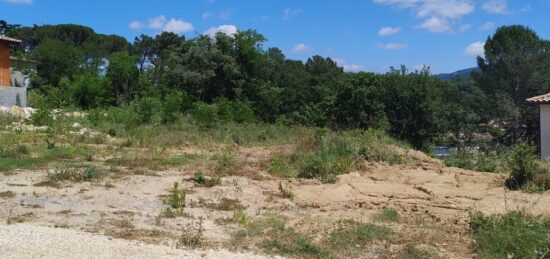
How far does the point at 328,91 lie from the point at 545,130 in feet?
64.6

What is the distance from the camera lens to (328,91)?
39.2m

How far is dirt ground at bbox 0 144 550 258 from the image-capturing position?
7953 mm

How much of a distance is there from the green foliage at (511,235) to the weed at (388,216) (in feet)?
4.09

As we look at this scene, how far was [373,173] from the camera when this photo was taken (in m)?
13.2

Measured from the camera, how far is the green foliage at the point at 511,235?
22.7 ft

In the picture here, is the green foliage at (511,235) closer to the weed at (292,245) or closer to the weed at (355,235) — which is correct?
the weed at (355,235)

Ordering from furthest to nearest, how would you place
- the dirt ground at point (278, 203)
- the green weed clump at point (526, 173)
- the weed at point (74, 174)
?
the weed at point (74, 174) → the green weed clump at point (526, 173) → the dirt ground at point (278, 203)

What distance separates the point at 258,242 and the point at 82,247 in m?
2.24

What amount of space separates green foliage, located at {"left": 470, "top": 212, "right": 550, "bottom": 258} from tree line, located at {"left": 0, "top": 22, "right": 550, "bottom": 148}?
16.6m

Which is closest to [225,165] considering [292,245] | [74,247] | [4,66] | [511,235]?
[292,245]

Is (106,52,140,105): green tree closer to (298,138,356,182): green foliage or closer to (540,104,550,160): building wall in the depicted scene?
(298,138,356,182): green foliage

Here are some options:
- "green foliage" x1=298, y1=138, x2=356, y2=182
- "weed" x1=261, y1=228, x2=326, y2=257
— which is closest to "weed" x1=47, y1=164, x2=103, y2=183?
"green foliage" x1=298, y1=138, x2=356, y2=182

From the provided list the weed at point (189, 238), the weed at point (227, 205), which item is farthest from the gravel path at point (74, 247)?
the weed at point (227, 205)

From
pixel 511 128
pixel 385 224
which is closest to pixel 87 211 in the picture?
pixel 385 224
